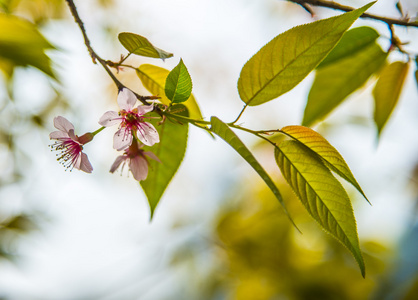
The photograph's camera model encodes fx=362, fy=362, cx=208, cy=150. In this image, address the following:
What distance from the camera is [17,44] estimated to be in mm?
354

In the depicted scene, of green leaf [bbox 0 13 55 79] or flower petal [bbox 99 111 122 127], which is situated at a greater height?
green leaf [bbox 0 13 55 79]

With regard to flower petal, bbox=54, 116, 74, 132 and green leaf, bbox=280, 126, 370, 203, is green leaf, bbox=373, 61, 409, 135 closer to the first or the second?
green leaf, bbox=280, 126, 370, 203

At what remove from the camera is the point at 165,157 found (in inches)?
18.1

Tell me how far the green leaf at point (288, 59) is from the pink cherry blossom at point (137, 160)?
5.4 inches

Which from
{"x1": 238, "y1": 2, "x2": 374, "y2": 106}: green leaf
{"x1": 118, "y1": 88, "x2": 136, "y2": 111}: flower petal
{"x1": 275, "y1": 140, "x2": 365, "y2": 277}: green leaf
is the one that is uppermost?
{"x1": 118, "y1": 88, "x2": 136, "y2": 111}: flower petal

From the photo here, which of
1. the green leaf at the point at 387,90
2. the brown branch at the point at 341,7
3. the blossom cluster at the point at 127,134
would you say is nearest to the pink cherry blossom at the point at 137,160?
the blossom cluster at the point at 127,134

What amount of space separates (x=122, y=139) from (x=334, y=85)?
387 millimetres

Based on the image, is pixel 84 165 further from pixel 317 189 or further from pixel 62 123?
pixel 317 189

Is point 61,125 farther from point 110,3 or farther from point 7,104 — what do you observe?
point 110,3

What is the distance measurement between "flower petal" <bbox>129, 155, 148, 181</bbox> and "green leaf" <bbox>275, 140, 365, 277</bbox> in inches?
6.0

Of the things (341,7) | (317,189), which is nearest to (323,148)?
(317,189)

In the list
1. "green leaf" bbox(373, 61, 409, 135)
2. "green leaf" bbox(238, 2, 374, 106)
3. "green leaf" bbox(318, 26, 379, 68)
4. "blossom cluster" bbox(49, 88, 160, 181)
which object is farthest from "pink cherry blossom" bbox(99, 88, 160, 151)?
"green leaf" bbox(373, 61, 409, 135)

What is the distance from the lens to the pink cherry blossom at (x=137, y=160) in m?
0.41

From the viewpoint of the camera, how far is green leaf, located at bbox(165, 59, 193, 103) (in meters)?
0.34
